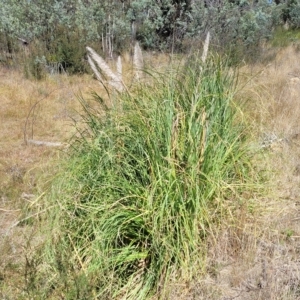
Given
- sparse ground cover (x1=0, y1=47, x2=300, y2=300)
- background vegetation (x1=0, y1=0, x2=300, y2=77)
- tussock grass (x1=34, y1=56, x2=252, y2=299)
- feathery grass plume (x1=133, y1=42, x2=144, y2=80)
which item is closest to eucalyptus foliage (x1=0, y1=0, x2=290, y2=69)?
background vegetation (x1=0, y1=0, x2=300, y2=77)

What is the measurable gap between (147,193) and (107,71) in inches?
32.5

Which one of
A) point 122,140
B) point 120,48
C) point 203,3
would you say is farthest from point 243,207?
point 203,3

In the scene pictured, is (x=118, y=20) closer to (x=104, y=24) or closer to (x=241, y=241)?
(x=104, y=24)

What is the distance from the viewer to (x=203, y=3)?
8.84m

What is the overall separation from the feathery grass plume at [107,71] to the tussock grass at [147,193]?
0.28ft

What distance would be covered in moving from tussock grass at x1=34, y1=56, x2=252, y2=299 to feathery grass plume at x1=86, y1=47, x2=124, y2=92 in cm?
9

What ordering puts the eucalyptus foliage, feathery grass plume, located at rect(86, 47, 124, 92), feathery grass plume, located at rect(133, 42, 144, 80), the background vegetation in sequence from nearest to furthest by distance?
feathery grass plume, located at rect(86, 47, 124, 92) < feathery grass plume, located at rect(133, 42, 144, 80) < the background vegetation < the eucalyptus foliage

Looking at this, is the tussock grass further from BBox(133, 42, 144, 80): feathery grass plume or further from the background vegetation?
the background vegetation

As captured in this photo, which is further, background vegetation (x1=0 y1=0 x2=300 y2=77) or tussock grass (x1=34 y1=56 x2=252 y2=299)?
background vegetation (x1=0 y1=0 x2=300 y2=77)

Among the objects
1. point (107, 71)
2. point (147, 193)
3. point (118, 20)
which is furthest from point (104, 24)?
point (147, 193)

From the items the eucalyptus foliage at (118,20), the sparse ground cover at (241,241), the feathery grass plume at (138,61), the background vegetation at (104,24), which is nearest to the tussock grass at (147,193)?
the sparse ground cover at (241,241)

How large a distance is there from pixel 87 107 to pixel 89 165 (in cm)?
48

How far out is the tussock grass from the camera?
1992mm

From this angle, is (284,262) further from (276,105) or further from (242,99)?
(276,105)
